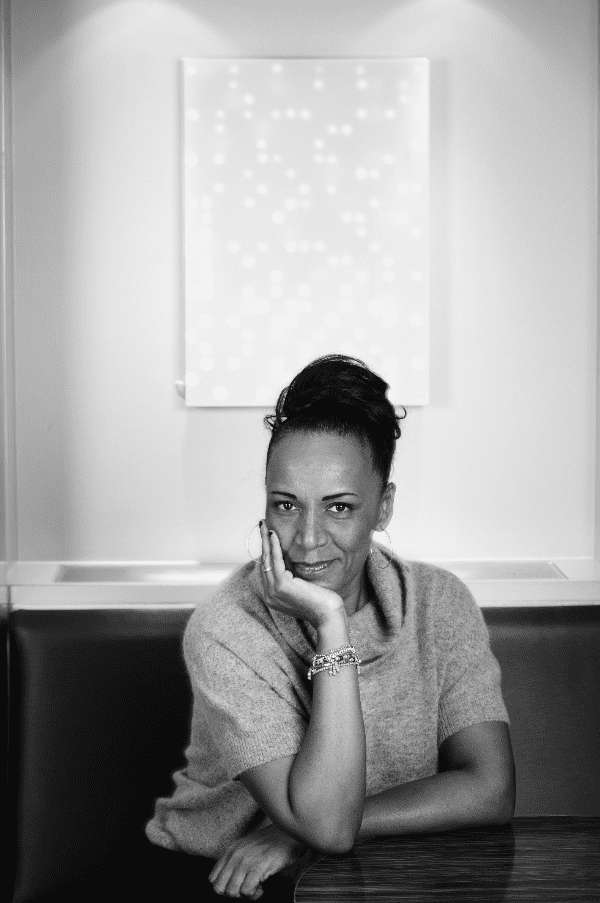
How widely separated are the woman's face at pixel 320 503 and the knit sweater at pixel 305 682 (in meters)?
0.09

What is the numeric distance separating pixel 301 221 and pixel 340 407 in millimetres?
1439

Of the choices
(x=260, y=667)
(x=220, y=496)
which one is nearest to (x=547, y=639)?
(x=260, y=667)

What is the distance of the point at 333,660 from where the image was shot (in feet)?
4.66

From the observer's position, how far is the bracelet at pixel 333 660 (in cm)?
141

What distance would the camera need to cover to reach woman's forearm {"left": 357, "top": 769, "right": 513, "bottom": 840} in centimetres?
138

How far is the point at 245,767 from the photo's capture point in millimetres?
1399

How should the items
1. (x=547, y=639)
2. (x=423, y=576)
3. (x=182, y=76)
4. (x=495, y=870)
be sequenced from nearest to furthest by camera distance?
(x=495, y=870)
(x=423, y=576)
(x=547, y=639)
(x=182, y=76)

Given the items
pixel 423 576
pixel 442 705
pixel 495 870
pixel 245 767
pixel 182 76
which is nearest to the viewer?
pixel 495 870

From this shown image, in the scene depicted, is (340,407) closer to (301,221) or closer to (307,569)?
(307,569)

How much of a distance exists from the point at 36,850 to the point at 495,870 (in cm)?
90

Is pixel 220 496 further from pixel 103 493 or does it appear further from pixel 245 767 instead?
pixel 245 767

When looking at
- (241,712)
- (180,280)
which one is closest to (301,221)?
(180,280)

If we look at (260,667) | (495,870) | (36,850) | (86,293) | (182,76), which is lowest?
(36,850)

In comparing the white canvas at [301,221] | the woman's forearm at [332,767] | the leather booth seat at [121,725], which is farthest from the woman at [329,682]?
the white canvas at [301,221]
